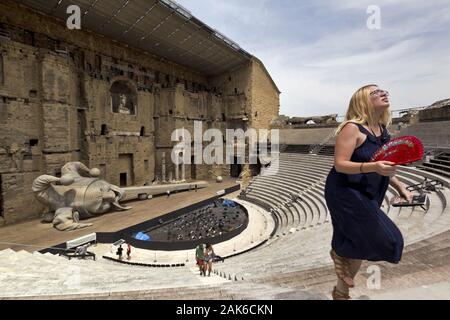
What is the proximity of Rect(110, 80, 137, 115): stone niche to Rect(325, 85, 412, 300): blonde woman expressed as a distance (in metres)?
24.2

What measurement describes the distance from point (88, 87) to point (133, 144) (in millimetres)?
6246

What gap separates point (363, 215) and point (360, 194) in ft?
0.61

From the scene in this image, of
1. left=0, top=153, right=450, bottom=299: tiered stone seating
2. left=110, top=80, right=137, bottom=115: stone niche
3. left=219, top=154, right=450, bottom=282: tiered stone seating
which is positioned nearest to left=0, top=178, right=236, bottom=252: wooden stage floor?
left=0, top=153, right=450, bottom=299: tiered stone seating

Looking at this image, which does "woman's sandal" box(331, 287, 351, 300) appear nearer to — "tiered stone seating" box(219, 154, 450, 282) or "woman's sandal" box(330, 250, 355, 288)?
"woman's sandal" box(330, 250, 355, 288)

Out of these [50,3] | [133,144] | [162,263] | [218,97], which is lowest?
[162,263]

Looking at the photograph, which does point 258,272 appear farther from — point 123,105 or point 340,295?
point 123,105

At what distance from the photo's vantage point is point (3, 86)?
617 inches

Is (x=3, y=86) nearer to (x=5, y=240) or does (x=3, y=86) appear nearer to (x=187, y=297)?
(x=5, y=240)

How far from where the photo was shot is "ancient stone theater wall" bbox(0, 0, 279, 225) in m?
→ 16.3

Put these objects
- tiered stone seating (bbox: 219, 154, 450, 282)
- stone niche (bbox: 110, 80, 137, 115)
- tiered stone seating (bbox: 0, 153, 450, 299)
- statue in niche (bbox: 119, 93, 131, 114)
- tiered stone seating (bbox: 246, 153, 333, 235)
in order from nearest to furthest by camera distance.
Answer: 1. tiered stone seating (bbox: 0, 153, 450, 299)
2. tiered stone seating (bbox: 219, 154, 450, 282)
3. tiered stone seating (bbox: 246, 153, 333, 235)
4. stone niche (bbox: 110, 80, 137, 115)
5. statue in niche (bbox: 119, 93, 131, 114)

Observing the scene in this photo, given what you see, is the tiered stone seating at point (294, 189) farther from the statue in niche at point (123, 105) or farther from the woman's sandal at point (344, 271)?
the statue in niche at point (123, 105)

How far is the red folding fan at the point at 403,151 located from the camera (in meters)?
2.08
